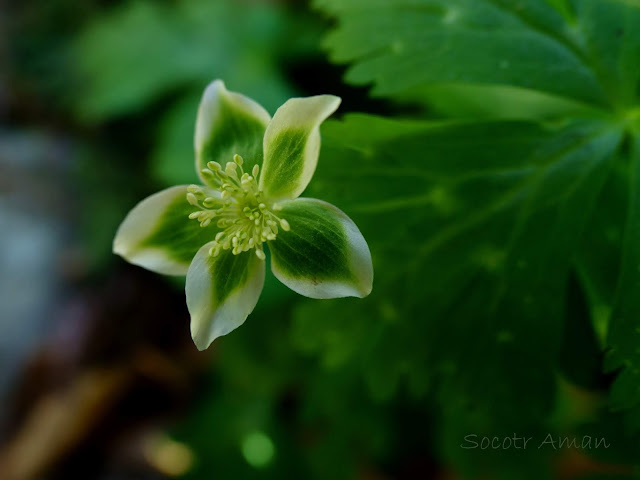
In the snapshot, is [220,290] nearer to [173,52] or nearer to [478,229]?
[478,229]

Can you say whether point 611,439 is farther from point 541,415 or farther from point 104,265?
point 104,265

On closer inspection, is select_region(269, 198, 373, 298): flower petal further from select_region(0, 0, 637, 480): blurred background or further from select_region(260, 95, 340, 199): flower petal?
select_region(0, 0, 637, 480): blurred background

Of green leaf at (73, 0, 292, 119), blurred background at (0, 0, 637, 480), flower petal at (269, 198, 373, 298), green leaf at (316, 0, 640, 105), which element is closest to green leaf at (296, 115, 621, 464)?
green leaf at (316, 0, 640, 105)

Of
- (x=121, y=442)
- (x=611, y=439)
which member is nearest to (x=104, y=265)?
(x=121, y=442)

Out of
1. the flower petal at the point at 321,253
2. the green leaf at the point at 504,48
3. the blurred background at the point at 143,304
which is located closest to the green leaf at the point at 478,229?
the green leaf at the point at 504,48

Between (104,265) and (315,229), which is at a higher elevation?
(315,229)

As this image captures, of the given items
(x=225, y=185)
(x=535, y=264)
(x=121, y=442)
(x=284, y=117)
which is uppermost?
(x=284, y=117)

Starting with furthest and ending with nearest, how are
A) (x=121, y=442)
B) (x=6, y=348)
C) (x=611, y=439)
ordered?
(x=6, y=348) → (x=121, y=442) → (x=611, y=439)
